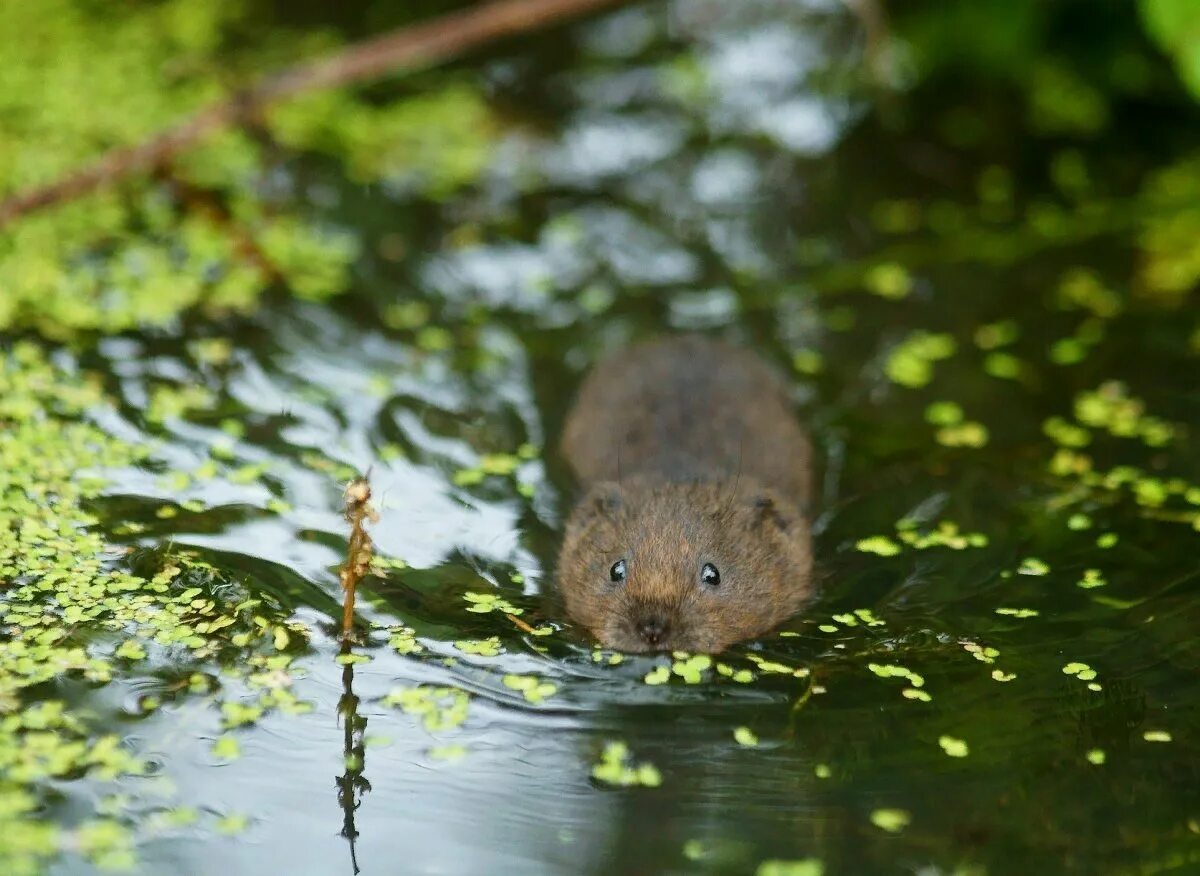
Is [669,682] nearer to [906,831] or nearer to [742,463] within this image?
[906,831]

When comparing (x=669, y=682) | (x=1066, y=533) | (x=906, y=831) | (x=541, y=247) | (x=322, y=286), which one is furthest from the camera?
(x=541, y=247)

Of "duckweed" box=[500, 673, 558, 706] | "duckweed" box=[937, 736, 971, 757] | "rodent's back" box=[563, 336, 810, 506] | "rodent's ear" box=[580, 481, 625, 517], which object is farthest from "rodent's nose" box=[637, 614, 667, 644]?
"rodent's back" box=[563, 336, 810, 506]

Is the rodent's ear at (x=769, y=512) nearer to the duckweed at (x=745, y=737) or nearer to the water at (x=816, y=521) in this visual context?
the water at (x=816, y=521)

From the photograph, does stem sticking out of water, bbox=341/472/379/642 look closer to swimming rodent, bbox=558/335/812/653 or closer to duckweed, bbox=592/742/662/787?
swimming rodent, bbox=558/335/812/653

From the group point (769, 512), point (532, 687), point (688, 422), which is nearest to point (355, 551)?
point (532, 687)

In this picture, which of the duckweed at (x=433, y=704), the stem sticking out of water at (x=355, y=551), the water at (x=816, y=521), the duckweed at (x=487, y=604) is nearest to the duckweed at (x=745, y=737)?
the water at (x=816, y=521)

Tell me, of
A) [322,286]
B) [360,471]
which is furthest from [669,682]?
[322,286]
